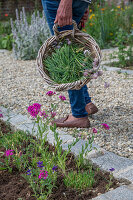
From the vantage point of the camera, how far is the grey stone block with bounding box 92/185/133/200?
147cm

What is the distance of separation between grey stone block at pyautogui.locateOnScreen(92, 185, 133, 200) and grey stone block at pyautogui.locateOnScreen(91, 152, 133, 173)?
0.79 feet

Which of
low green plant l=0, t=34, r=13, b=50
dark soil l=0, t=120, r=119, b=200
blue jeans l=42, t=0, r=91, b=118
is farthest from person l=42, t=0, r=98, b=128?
low green plant l=0, t=34, r=13, b=50

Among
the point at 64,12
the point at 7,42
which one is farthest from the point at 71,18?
the point at 7,42

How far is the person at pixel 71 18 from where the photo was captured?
2176 millimetres

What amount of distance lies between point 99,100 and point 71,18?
4.70ft

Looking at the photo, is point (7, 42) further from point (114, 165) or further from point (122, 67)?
point (114, 165)

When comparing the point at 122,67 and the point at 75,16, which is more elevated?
the point at 75,16

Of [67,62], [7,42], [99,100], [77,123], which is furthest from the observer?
[7,42]

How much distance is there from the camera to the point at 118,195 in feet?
4.91

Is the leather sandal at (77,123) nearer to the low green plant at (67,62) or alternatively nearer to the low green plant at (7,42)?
the low green plant at (67,62)

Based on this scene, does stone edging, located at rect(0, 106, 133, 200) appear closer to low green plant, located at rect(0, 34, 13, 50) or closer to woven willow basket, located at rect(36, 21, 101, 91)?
woven willow basket, located at rect(36, 21, 101, 91)

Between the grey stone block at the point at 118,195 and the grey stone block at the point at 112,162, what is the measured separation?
240 mm

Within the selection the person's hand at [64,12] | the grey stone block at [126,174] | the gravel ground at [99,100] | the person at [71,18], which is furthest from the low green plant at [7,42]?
the grey stone block at [126,174]

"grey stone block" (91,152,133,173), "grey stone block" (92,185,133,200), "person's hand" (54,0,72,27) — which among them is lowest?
"grey stone block" (91,152,133,173)
